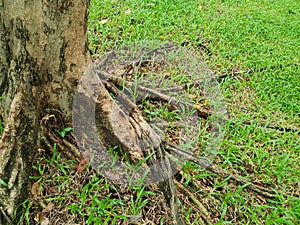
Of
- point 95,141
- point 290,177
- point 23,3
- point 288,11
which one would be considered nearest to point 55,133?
point 95,141

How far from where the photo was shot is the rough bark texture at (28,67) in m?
1.59

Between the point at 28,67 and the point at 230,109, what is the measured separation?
191 cm

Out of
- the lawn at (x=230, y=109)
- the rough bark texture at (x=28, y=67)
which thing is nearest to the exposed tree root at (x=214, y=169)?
the lawn at (x=230, y=109)

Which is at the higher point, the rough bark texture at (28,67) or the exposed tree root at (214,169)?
the rough bark texture at (28,67)

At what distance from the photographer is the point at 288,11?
5.02 m

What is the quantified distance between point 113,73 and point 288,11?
11.9ft

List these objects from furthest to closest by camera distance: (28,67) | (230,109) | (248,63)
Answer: (248,63)
(230,109)
(28,67)

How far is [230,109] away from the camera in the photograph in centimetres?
292

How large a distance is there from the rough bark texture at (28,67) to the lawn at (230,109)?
0.14 metres

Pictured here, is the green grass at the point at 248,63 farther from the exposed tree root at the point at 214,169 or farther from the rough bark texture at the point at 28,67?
the rough bark texture at the point at 28,67

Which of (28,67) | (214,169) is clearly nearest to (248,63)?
(214,169)

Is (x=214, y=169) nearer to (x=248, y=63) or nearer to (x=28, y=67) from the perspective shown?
(x=28, y=67)

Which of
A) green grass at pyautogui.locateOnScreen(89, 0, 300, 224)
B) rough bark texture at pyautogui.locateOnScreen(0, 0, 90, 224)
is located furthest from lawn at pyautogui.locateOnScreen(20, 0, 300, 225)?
rough bark texture at pyautogui.locateOnScreen(0, 0, 90, 224)

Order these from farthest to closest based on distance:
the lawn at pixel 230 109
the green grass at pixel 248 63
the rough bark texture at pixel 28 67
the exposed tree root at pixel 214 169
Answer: the green grass at pixel 248 63
the exposed tree root at pixel 214 169
the lawn at pixel 230 109
the rough bark texture at pixel 28 67
